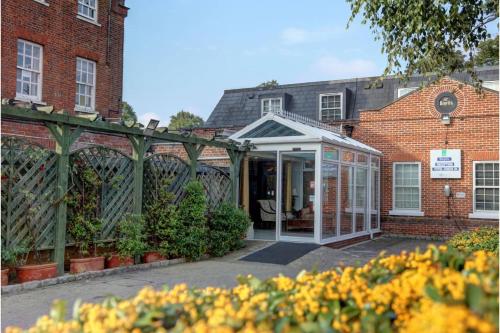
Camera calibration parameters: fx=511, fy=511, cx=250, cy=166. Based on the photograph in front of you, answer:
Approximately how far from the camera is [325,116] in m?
20.3

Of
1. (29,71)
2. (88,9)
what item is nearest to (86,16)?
(88,9)

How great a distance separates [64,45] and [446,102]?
38.8 ft

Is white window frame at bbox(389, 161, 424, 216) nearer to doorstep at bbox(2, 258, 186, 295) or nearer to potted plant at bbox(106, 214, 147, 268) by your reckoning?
doorstep at bbox(2, 258, 186, 295)

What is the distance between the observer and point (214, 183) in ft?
39.2

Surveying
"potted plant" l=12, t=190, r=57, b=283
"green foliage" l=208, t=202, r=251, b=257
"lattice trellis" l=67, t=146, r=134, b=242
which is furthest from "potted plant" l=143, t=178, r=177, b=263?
"potted plant" l=12, t=190, r=57, b=283

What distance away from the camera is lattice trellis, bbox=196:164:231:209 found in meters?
11.7

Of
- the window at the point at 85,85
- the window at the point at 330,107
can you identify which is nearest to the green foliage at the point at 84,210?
the window at the point at 85,85

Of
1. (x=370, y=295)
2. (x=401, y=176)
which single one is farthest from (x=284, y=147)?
(x=370, y=295)

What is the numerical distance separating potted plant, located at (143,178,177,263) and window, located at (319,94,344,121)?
37.5ft

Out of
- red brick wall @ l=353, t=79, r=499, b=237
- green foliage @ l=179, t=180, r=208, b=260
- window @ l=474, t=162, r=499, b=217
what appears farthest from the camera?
red brick wall @ l=353, t=79, r=499, b=237

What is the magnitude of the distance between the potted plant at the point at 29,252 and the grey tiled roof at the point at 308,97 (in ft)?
40.9

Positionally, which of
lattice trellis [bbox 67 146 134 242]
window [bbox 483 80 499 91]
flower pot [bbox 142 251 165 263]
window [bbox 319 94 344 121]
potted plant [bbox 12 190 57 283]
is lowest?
flower pot [bbox 142 251 165 263]

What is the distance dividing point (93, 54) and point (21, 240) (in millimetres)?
10325

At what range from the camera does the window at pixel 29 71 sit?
1412 cm
